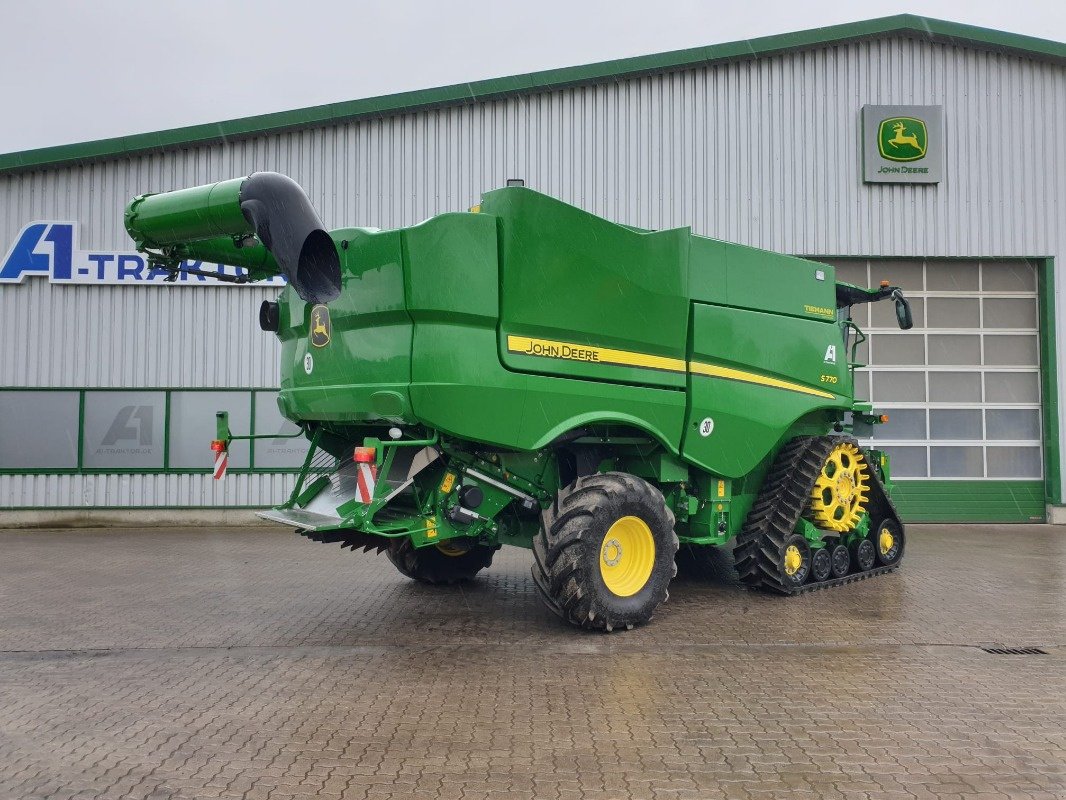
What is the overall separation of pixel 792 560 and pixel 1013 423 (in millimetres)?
9298

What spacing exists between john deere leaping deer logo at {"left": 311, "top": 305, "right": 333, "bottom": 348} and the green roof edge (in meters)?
8.81

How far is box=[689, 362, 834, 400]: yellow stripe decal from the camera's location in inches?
303

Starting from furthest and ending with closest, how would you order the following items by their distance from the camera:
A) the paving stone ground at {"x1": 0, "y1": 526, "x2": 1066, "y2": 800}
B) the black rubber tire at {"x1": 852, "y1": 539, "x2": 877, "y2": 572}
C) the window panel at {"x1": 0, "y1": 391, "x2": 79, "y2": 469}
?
the window panel at {"x1": 0, "y1": 391, "x2": 79, "y2": 469} < the black rubber tire at {"x1": 852, "y1": 539, "x2": 877, "y2": 572} < the paving stone ground at {"x1": 0, "y1": 526, "x2": 1066, "y2": 800}

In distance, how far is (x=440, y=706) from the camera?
511 centimetres

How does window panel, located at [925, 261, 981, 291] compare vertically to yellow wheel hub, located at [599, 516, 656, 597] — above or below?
above

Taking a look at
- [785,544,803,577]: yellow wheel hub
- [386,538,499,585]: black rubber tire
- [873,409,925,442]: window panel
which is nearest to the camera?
[785,544,803,577]: yellow wheel hub

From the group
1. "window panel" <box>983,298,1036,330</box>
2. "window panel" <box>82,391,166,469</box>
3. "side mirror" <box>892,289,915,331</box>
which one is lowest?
"window panel" <box>82,391,166,469</box>

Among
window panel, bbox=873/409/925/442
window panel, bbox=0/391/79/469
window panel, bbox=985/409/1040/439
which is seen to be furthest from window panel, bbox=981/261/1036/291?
window panel, bbox=0/391/79/469

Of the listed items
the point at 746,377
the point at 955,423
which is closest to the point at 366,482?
the point at 746,377

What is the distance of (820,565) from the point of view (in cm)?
877

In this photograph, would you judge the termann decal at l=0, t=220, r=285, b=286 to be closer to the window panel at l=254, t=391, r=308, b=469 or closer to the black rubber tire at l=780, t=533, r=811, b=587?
the window panel at l=254, t=391, r=308, b=469

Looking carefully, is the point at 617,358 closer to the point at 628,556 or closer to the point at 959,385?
the point at 628,556

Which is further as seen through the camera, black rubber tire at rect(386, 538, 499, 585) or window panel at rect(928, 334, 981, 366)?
window panel at rect(928, 334, 981, 366)

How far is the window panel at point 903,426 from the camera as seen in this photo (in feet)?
51.0
